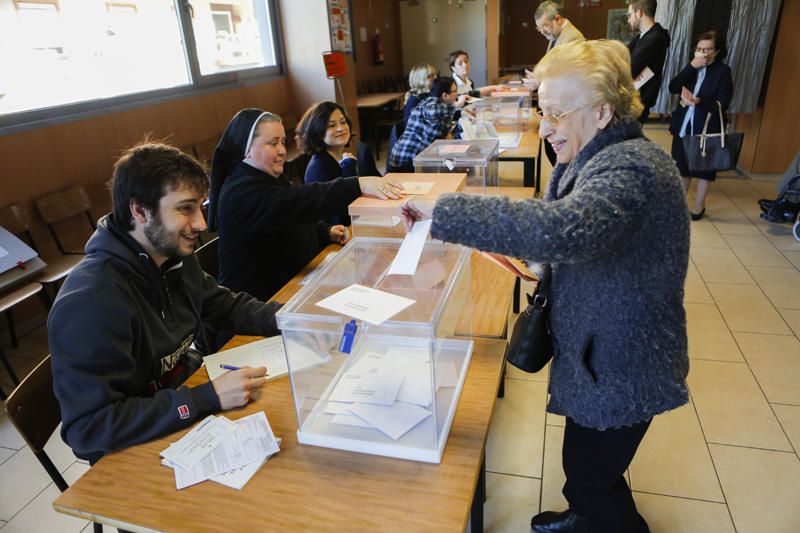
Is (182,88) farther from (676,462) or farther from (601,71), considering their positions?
(676,462)

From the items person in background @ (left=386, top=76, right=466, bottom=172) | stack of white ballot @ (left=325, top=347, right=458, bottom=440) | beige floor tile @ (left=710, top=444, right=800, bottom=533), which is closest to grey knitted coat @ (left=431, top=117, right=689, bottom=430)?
stack of white ballot @ (left=325, top=347, right=458, bottom=440)

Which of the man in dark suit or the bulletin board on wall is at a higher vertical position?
the bulletin board on wall

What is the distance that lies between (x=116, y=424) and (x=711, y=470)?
2.17 metres

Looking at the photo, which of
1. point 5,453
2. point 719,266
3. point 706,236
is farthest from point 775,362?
point 5,453

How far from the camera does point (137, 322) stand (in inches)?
→ 56.2

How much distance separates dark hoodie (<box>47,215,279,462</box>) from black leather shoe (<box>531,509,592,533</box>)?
1.23 m

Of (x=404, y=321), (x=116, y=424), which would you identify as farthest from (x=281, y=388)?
(x=404, y=321)

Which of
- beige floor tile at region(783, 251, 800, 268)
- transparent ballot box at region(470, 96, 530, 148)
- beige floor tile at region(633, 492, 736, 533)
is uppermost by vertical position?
transparent ballot box at region(470, 96, 530, 148)

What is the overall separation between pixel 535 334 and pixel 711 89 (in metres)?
4.20

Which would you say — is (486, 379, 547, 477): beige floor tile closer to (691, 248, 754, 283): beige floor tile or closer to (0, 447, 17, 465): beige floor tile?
(691, 248, 754, 283): beige floor tile

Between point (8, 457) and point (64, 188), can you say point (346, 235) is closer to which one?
point (8, 457)

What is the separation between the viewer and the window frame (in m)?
3.67

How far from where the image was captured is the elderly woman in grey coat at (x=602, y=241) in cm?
100

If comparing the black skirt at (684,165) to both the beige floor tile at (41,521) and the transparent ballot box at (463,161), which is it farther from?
the beige floor tile at (41,521)
